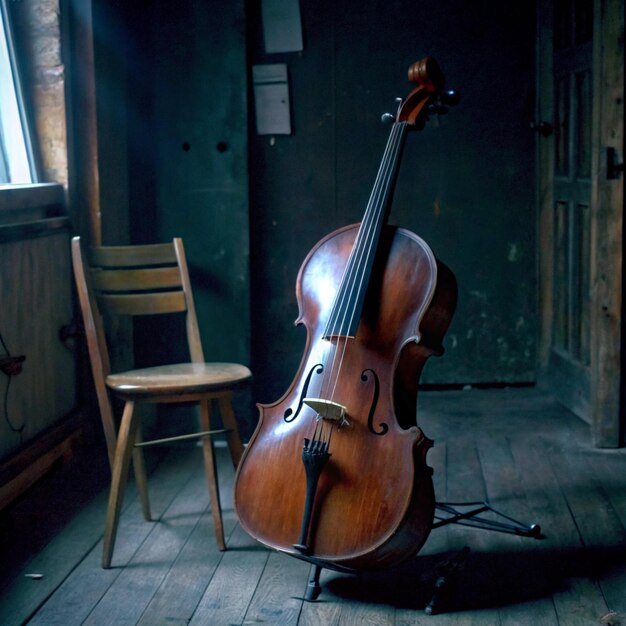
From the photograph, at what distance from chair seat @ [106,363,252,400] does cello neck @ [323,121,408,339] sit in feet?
1.38

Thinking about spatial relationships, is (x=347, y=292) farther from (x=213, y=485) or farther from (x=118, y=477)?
(x=118, y=477)

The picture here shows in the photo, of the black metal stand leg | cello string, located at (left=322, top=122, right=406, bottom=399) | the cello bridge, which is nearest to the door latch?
cello string, located at (left=322, top=122, right=406, bottom=399)

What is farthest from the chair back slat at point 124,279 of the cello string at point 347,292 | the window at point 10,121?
the cello string at point 347,292

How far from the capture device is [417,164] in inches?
171

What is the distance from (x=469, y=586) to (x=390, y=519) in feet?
1.29

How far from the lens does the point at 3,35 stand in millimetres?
3330

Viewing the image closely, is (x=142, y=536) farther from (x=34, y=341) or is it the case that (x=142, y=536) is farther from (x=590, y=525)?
(x=590, y=525)

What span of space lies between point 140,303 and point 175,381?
45cm

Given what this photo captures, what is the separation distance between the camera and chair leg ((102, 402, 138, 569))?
8.66 feet

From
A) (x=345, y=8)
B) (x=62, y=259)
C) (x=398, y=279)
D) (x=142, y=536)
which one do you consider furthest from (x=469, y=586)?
(x=345, y=8)

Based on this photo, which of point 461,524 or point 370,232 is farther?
point 461,524

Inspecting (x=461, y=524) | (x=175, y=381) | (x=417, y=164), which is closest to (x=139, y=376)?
(x=175, y=381)

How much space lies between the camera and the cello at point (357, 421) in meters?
2.27

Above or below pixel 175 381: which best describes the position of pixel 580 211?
above
